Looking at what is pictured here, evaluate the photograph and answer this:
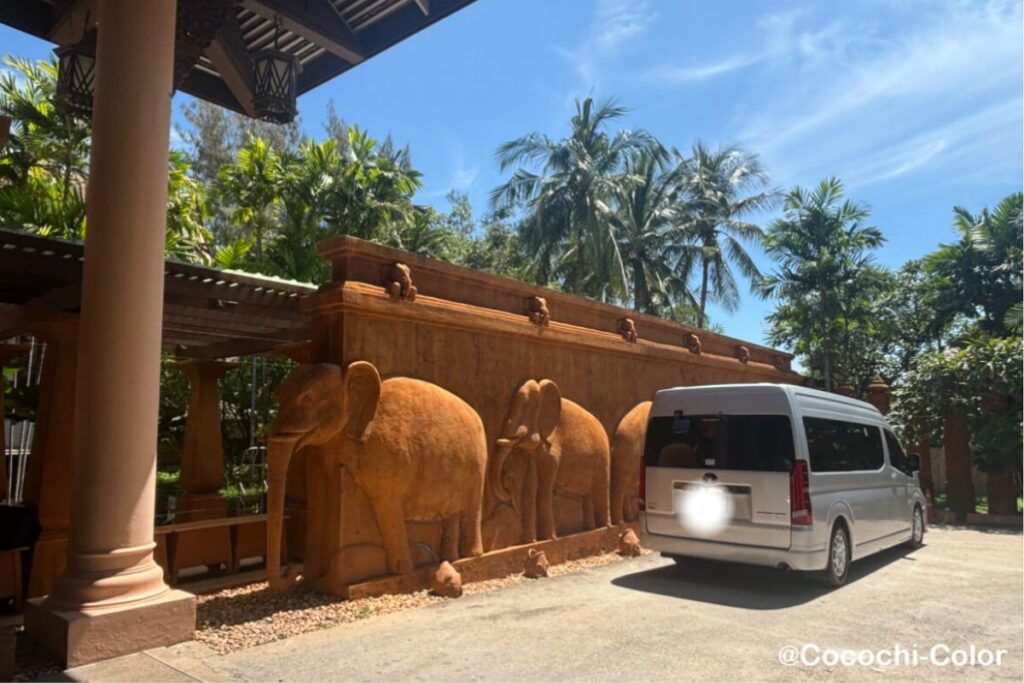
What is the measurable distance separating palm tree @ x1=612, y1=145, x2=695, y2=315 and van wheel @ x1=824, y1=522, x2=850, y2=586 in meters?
17.1

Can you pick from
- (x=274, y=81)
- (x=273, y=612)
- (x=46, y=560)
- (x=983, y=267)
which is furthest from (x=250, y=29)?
(x=983, y=267)

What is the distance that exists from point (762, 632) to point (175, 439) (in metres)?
14.4

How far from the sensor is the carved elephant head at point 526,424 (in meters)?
7.81

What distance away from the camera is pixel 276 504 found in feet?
19.2

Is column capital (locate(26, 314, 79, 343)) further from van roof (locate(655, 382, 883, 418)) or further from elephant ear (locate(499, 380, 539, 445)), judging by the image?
van roof (locate(655, 382, 883, 418))

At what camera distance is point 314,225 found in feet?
55.9

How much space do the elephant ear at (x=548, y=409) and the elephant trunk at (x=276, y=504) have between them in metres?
3.36

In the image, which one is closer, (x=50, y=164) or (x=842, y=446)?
(x=842, y=446)

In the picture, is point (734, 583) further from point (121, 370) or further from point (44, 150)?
point (44, 150)

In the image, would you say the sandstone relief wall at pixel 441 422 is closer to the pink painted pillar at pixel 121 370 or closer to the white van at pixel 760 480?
the pink painted pillar at pixel 121 370

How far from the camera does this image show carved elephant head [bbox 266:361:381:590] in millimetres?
5832

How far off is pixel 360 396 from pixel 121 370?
6.72ft

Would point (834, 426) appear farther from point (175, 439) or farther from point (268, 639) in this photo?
point (175, 439)

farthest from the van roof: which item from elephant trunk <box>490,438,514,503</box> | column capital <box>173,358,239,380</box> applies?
column capital <box>173,358,239,380</box>
